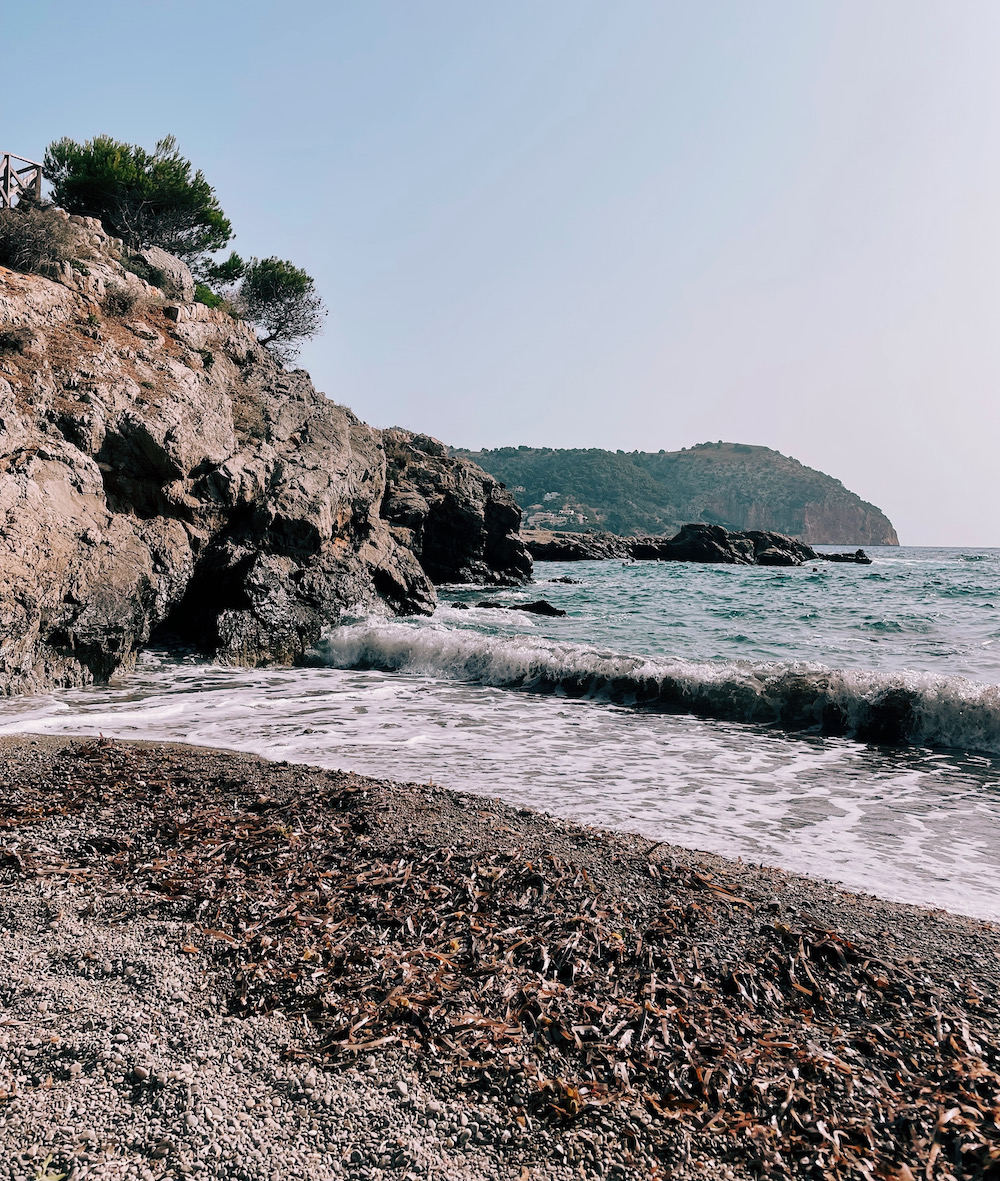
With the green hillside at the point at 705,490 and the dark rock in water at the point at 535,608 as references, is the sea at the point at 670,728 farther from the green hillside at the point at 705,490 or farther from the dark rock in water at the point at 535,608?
the green hillside at the point at 705,490

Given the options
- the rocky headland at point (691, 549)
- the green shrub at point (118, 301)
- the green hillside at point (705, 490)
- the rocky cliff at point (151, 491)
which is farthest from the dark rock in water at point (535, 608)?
the green hillside at point (705, 490)

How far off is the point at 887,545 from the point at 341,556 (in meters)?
204

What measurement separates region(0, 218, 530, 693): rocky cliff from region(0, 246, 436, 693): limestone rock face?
30mm

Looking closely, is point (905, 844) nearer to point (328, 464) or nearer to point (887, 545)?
point (328, 464)

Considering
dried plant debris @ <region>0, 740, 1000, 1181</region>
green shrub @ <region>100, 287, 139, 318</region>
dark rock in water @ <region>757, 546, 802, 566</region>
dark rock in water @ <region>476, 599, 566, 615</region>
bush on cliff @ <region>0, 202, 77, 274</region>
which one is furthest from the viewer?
dark rock in water @ <region>757, 546, 802, 566</region>

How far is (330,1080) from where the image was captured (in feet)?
7.41

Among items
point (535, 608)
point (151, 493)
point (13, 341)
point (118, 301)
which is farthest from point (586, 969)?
point (535, 608)

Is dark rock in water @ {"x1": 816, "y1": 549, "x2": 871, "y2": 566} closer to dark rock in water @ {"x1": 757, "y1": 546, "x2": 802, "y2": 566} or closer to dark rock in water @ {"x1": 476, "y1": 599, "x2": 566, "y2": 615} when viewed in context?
dark rock in water @ {"x1": 757, "y1": 546, "x2": 802, "y2": 566}

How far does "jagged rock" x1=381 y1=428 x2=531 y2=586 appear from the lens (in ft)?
94.4

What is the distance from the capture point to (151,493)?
1219 centimetres

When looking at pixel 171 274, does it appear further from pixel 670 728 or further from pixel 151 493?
pixel 670 728

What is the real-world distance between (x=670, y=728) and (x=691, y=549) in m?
59.3

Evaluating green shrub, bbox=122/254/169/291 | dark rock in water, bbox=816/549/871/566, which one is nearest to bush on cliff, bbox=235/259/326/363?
green shrub, bbox=122/254/169/291

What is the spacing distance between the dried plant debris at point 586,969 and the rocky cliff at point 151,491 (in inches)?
226
